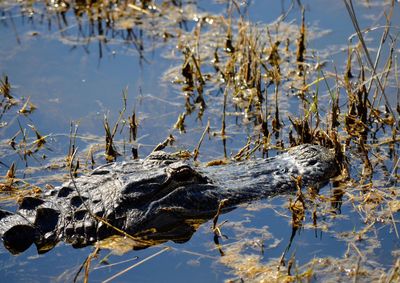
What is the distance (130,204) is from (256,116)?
2113 mm

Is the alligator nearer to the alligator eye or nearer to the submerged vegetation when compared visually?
the alligator eye

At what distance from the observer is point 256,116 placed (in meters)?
7.64

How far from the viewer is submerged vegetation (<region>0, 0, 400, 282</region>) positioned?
5656mm

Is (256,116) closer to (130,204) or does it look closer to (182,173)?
(182,173)

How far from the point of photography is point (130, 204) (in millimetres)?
5891

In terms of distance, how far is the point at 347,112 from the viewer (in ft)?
23.9

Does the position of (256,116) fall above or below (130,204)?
above

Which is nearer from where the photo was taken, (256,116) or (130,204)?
(130,204)

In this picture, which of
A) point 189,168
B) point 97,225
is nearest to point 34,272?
point 97,225

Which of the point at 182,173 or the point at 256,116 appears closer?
the point at 182,173

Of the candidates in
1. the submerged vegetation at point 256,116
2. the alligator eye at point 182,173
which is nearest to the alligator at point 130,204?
the alligator eye at point 182,173

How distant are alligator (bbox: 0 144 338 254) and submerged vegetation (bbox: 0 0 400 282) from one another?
16 centimetres

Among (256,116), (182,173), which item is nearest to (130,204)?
(182,173)

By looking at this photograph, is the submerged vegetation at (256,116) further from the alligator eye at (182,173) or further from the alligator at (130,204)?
the alligator eye at (182,173)
